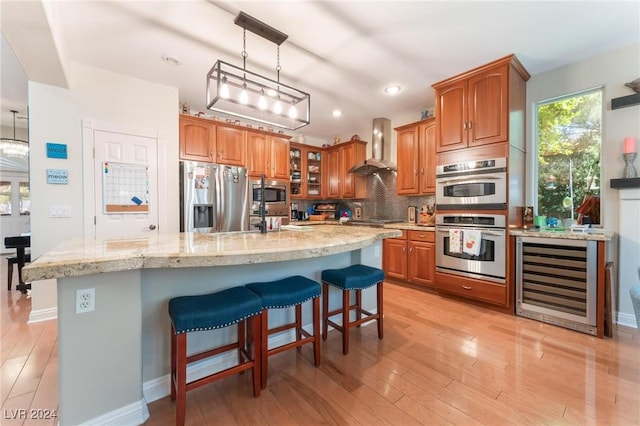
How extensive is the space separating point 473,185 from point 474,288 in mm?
1191

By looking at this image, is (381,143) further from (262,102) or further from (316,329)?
(316,329)

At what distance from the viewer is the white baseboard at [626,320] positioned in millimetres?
2529

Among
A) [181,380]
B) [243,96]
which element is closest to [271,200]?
[243,96]

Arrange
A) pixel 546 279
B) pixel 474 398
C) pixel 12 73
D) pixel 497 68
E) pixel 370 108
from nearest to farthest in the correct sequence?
pixel 474 398
pixel 546 279
pixel 497 68
pixel 12 73
pixel 370 108

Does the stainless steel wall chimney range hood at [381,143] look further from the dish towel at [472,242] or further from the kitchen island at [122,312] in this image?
the kitchen island at [122,312]

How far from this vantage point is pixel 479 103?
2967mm

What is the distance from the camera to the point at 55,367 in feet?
6.19

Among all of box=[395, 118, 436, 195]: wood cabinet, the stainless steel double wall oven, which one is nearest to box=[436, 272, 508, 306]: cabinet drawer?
the stainless steel double wall oven

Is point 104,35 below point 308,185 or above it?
above

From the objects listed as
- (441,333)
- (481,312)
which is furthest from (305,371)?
(481,312)

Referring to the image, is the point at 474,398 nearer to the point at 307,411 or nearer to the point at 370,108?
the point at 307,411

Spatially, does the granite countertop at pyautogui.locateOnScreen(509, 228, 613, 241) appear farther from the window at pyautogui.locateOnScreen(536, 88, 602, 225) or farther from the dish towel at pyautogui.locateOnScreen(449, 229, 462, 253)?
the dish towel at pyautogui.locateOnScreen(449, 229, 462, 253)

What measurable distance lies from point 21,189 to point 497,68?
32.2 feet

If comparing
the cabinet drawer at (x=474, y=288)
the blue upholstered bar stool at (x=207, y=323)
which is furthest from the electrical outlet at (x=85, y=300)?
the cabinet drawer at (x=474, y=288)
